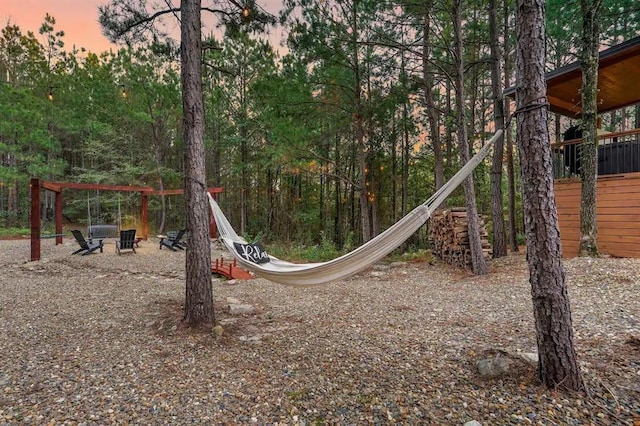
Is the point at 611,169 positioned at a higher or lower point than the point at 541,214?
higher

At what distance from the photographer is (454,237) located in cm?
455

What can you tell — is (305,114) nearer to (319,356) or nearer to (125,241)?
(125,241)

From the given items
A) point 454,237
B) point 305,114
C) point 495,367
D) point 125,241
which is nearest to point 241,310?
point 495,367

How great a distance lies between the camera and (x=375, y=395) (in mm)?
1500

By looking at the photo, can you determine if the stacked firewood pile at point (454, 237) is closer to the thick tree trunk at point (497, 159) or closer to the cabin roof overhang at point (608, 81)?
the thick tree trunk at point (497, 159)

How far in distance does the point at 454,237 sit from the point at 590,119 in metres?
2.08

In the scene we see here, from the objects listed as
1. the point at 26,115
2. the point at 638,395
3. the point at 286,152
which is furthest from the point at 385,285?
the point at 26,115

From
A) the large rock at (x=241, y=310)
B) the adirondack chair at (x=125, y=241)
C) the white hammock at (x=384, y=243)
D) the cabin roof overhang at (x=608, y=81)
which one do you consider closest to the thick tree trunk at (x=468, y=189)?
the cabin roof overhang at (x=608, y=81)

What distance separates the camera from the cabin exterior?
151 inches

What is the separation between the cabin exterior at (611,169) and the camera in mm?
3842

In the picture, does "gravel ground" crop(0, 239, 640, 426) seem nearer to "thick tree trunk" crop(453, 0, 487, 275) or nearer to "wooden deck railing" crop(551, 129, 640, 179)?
"thick tree trunk" crop(453, 0, 487, 275)

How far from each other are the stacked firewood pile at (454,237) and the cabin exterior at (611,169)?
121cm

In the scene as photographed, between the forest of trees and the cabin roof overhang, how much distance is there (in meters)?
0.66

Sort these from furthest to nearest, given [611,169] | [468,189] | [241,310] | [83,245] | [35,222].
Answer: [83,245] → [35,222] → [611,169] → [468,189] → [241,310]
